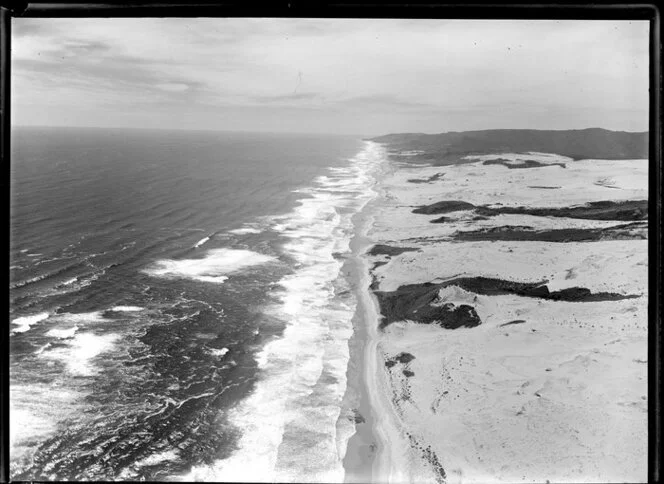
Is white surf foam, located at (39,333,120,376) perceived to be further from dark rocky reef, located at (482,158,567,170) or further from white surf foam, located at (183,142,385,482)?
dark rocky reef, located at (482,158,567,170)

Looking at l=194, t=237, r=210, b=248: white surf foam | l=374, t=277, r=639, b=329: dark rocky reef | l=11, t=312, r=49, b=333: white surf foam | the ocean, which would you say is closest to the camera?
the ocean

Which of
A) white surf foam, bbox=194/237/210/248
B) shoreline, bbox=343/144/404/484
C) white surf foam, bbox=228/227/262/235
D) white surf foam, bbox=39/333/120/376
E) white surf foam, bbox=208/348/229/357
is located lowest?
white surf foam, bbox=228/227/262/235

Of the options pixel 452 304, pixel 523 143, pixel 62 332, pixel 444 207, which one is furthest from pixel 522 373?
pixel 523 143

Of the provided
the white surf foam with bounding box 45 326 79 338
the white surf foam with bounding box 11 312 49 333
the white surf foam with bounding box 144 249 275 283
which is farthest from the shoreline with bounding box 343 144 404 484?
the white surf foam with bounding box 11 312 49 333

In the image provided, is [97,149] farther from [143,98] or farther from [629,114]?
[629,114]

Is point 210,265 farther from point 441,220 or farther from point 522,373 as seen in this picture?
point 522,373
